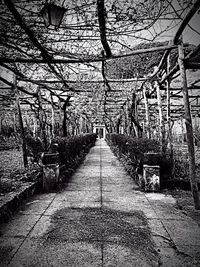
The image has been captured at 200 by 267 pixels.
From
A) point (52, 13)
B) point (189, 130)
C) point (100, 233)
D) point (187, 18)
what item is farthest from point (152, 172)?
Answer: point (52, 13)

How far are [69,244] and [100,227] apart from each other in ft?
1.89

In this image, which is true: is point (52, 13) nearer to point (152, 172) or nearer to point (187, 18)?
point (187, 18)

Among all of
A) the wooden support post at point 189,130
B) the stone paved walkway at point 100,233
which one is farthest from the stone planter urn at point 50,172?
the wooden support post at point 189,130

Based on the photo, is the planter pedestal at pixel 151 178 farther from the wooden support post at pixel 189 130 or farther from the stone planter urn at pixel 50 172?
the stone planter urn at pixel 50 172

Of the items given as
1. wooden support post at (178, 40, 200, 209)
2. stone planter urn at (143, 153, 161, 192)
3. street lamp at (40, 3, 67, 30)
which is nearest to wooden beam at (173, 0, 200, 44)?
wooden support post at (178, 40, 200, 209)

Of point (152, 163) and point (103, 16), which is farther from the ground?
point (103, 16)

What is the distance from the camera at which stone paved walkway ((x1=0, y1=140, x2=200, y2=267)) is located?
2.05m

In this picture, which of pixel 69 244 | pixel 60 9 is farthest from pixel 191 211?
pixel 60 9

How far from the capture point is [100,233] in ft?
8.41

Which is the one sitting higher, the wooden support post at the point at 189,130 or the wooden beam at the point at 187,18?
the wooden beam at the point at 187,18

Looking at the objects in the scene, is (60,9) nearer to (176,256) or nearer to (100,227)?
(100,227)

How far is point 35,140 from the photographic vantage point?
17.7 feet

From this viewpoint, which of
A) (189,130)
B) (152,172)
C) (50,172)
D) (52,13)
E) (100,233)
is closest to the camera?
(100,233)

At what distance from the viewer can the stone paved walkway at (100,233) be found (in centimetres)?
205
